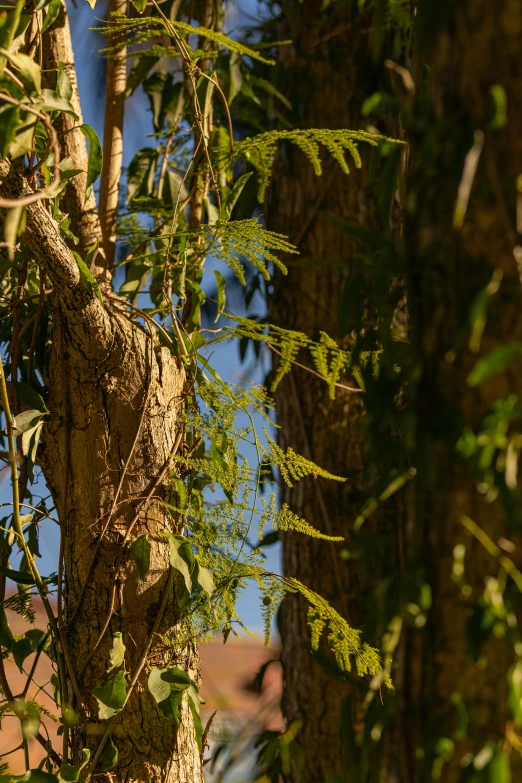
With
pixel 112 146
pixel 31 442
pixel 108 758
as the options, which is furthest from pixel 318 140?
pixel 108 758

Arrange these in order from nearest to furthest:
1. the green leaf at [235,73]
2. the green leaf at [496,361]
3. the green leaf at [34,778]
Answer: the green leaf at [496,361], the green leaf at [34,778], the green leaf at [235,73]

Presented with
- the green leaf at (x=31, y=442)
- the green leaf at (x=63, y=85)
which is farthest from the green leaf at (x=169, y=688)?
the green leaf at (x=63, y=85)

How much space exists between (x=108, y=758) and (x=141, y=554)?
0.63ft

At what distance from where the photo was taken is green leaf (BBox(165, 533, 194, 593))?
77 centimetres

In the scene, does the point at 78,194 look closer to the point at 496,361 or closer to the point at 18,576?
the point at 18,576

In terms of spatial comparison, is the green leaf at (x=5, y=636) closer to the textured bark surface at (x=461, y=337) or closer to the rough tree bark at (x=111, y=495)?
the rough tree bark at (x=111, y=495)

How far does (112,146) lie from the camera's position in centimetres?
117

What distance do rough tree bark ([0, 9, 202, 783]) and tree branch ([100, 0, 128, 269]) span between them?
0.86 feet

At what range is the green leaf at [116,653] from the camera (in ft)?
2.47

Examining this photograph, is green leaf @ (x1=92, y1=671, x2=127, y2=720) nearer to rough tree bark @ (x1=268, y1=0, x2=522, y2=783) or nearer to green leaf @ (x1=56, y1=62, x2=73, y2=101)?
rough tree bark @ (x1=268, y1=0, x2=522, y2=783)

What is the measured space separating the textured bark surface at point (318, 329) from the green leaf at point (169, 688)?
0.70m

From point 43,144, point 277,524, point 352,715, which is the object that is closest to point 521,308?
point 352,715

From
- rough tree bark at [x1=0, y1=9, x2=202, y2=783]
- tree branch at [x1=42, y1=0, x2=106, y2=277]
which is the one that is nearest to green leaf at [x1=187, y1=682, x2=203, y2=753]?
rough tree bark at [x1=0, y1=9, x2=202, y2=783]

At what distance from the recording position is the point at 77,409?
32.7 inches
